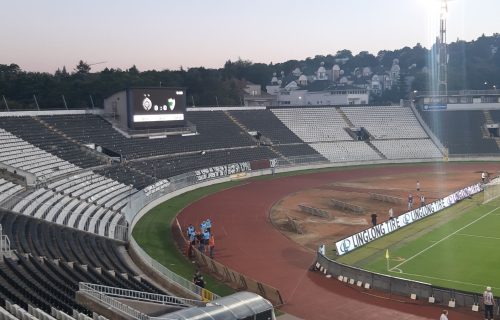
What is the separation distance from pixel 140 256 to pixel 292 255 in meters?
8.15

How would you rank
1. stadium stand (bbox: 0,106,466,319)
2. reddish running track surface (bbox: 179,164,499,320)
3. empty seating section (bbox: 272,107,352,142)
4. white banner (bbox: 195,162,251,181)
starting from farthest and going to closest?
empty seating section (bbox: 272,107,352,142), white banner (bbox: 195,162,251,181), reddish running track surface (bbox: 179,164,499,320), stadium stand (bbox: 0,106,466,319)

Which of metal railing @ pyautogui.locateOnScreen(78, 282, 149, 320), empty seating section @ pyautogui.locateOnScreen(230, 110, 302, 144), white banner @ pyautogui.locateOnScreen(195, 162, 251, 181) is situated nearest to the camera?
metal railing @ pyautogui.locateOnScreen(78, 282, 149, 320)

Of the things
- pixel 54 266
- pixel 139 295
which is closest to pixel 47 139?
pixel 54 266

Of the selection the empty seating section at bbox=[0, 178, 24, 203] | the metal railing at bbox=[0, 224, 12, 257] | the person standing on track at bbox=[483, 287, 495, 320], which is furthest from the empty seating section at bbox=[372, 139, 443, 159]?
the metal railing at bbox=[0, 224, 12, 257]

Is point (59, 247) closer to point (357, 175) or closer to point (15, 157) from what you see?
point (15, 157)

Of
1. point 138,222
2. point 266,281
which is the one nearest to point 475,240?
point 266,281

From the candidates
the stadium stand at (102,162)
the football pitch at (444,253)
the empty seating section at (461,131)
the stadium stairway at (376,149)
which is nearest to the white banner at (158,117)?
the stadium stand at (102,162)

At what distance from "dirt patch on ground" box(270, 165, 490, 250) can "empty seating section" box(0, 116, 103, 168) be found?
1738cm

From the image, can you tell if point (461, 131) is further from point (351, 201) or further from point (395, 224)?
point (395, 224)

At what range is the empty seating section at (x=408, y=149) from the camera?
253 ft

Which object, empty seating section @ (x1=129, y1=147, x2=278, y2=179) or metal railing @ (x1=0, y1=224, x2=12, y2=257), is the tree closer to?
empty seating section @ (x1=129, y1=147, x2=278, y2=179)

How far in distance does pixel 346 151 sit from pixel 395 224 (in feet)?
134

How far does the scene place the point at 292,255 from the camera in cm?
3019

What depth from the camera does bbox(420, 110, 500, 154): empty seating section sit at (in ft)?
258
